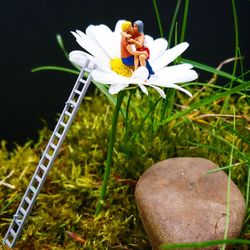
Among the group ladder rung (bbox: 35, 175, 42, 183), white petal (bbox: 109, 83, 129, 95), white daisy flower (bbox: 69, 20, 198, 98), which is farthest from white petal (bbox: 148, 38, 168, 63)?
ladder rung (bbox: 35, 175, 42, 183)

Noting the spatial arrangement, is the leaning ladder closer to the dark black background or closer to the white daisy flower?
the white daisy flower

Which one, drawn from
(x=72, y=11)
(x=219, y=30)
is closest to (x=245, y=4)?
(x=219, y=30)

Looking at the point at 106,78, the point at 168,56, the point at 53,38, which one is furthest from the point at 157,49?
the point at 53,38

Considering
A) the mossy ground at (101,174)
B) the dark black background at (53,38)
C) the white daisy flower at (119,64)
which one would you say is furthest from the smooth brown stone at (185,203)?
the dark black background at (53,38)

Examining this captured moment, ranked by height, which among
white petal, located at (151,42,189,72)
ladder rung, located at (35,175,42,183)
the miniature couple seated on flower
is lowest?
ladder rung, located at (35,175,42,183)

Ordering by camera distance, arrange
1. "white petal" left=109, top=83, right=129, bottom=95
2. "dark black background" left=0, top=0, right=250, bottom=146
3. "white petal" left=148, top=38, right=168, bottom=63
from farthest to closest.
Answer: "dark black background" left=0, top=0, right=250, bottom=146 → "white petal" left=148, top=38, right=168, bottom=63 → "white petal" left=109, top=83, right=129, bottom=95

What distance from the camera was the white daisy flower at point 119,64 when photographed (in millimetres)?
591

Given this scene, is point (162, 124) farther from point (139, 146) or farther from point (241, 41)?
point (241, 41)

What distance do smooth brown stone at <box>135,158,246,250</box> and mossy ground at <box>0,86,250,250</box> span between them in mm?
45

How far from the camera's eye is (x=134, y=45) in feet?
2.09

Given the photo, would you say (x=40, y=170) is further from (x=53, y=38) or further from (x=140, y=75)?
(x=53, y=38)

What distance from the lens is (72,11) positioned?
1.10 meters

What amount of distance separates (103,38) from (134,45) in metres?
0.06

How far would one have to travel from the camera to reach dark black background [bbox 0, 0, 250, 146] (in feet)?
3.59
